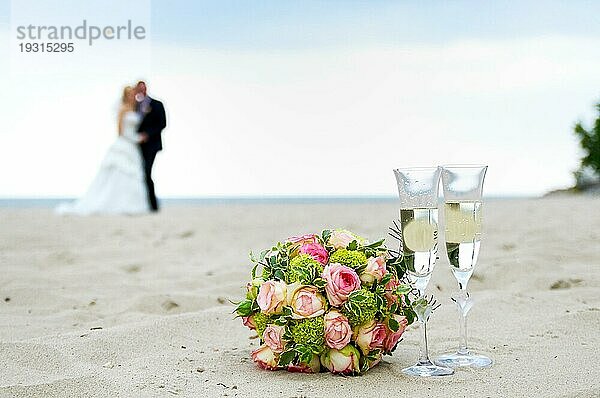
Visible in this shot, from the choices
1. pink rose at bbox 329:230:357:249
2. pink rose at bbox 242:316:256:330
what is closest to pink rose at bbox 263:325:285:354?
pink rose at bbox 242:316:256:330

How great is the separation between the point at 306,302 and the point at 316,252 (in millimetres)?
210

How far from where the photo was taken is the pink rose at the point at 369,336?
262 cm

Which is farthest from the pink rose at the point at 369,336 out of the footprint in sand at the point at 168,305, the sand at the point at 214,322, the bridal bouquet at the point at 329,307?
the footprint in sand at the point at 168,305

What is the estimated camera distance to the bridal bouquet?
2596 millimetres

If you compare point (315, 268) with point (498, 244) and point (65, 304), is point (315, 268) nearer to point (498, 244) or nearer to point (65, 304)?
point (65, 304)

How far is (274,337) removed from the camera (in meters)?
2.66

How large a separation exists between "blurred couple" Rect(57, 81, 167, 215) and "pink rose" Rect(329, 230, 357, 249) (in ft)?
36.0

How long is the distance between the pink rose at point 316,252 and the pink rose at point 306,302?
13 cm

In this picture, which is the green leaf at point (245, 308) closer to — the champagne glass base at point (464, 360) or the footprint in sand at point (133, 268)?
the champagne glass base at point (464, 360)

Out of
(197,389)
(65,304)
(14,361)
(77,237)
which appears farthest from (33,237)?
(197,389)

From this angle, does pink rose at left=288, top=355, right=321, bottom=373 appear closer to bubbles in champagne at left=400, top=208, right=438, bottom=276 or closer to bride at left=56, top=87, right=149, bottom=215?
bubbles in champagne at left=400, top=208, right=438, bottom=276

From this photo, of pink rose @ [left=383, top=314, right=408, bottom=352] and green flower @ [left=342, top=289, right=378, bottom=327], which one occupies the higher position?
green flower @ [left=342, top=289, right=378, bottom=327]

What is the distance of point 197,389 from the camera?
8.43ft

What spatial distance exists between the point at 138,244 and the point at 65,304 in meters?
2.91
